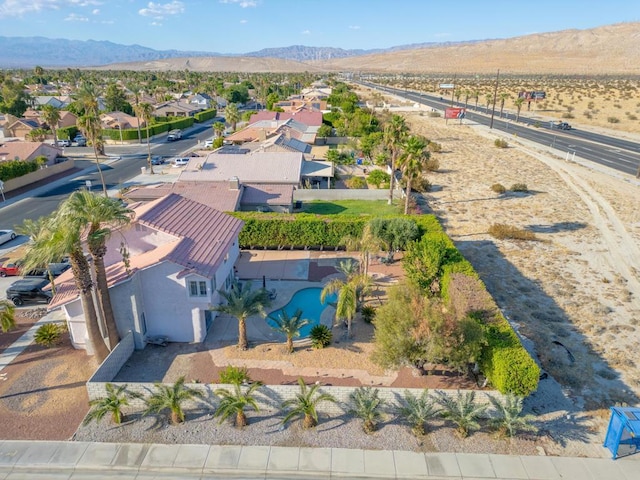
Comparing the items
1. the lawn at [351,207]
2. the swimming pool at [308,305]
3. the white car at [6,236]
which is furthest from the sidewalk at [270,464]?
the lawn at [351,207]

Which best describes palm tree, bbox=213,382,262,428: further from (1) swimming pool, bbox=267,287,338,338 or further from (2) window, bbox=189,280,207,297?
(1) swimming pool, bbox=267,287,338,338

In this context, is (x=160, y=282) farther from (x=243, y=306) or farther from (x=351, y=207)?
(x=351, y=207)

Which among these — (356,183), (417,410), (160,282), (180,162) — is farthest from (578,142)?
(160,282)

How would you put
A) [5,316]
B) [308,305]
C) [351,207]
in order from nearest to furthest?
[5,316] < [308,305] < [351,207]

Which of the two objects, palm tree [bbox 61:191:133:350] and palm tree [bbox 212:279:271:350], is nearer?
→ palm tree [bbox 61:191:133:350]

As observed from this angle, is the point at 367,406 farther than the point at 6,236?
No

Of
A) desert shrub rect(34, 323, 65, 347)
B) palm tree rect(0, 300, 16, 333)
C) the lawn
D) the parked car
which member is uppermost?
palm tree rect(0, 300, 16, 333)

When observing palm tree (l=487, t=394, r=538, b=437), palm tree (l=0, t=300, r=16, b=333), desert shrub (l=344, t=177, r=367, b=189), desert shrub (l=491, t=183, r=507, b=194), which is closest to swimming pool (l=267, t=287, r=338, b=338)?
palm tree (l=487, t=394, r=538, b=437)
